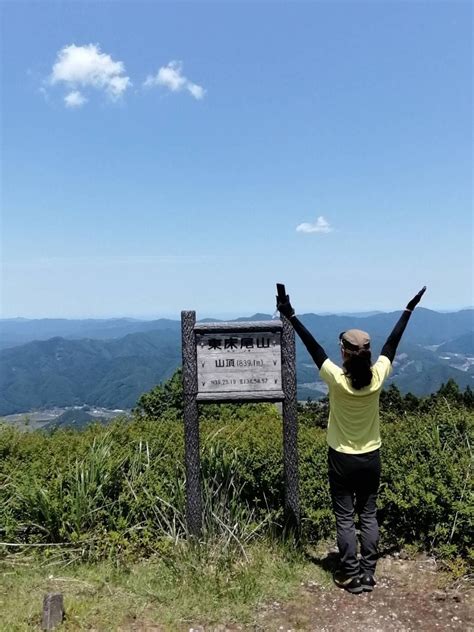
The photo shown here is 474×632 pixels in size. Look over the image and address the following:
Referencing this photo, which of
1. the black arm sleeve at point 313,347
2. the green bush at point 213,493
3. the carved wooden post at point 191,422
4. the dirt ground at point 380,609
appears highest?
the black arm sleeve at point 313,347

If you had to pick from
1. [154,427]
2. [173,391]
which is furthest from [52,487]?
[173,391]

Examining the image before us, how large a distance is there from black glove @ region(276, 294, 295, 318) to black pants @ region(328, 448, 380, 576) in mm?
1217

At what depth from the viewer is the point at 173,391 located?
9.70 metres

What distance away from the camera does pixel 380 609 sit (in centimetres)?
371

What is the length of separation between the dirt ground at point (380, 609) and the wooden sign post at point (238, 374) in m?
0.87

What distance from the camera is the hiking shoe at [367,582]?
3.97 m

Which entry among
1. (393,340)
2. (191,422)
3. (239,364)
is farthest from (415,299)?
(191,422)

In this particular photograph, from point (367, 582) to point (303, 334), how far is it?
2.07m

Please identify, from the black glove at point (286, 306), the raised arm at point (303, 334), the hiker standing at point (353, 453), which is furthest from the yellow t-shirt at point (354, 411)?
the black glove at point (286, 306)

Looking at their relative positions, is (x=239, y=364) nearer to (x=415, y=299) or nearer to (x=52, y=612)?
(x=415, y=299)

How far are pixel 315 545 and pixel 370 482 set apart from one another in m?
1.19

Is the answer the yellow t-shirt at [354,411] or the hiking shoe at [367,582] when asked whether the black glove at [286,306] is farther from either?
the hiking shoe at [367,582]

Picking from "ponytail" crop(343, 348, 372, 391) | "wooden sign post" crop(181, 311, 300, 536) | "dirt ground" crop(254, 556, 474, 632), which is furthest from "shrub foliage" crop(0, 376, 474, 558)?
"ponytail" crop(343, 348, 372, 391)

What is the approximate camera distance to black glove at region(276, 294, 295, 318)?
4.33 metres
